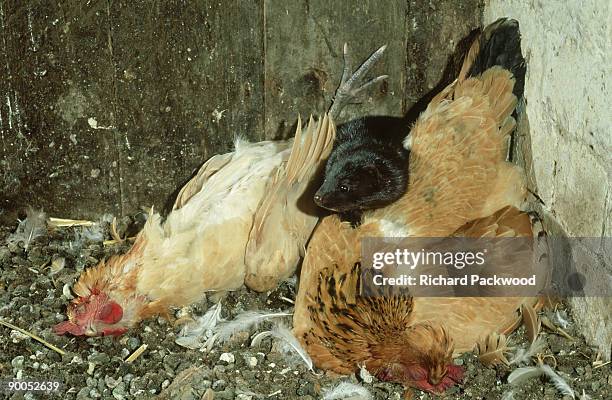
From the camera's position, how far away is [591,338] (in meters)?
3.11

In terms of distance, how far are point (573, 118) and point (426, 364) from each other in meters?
1.04

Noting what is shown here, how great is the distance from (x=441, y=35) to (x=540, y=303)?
3.85ft

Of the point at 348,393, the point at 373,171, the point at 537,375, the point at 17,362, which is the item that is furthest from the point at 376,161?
the point at 17,362

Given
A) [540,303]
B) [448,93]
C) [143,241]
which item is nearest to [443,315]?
[540,303]

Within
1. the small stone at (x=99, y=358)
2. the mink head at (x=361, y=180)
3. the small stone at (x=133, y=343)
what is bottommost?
the small stone at (x=99, y=358)

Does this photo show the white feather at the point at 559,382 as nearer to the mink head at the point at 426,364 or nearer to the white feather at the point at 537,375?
the white feather at the point at 537,375

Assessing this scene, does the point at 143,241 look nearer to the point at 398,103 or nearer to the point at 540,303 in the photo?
the point at 398,103

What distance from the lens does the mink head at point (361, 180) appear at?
3023 mm

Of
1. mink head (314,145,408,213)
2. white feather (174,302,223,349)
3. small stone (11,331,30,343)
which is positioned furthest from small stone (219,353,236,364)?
small stone (11,331,30,343)

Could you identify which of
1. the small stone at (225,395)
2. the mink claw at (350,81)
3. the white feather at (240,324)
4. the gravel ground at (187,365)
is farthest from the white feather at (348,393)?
the mink claw at (350,81)

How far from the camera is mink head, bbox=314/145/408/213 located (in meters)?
3.02

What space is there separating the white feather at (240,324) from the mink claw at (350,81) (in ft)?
2.92

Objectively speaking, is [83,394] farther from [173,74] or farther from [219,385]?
[173,74]

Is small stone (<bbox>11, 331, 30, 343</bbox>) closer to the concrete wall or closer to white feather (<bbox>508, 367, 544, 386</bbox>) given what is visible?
white feather (<bbox>508, 367, 544, 386</bbox>)
